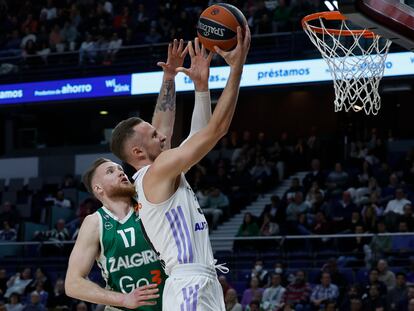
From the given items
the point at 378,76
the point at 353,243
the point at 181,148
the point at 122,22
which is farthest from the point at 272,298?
the point at 122,22

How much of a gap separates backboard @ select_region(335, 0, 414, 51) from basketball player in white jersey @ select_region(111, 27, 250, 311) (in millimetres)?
1494

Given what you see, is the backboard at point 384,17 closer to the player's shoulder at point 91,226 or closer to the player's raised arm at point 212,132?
the player's raised arm at point 212,132

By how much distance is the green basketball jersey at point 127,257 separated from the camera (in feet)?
17.4

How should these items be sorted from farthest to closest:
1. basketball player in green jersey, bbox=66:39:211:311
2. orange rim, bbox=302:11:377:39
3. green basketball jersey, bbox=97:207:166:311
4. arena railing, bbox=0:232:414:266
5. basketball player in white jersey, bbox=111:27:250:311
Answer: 1. arena railing, bbox=0:232:414:266
2. orange rim, bbox=302:11:377:39
3. green basketball jersey, bbox=97:207:166:311
4. basketball player in green jersey, bbox=66:39:211:311
5. basketball player in white jersey, bbox=111:27:250:311

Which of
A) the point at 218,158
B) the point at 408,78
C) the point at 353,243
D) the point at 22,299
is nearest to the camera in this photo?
the point at 353,243

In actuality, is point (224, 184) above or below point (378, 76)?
below

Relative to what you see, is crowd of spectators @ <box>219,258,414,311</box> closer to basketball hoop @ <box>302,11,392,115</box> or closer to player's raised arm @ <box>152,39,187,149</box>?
basketball hoop @ <box>302,11,392,115</box>

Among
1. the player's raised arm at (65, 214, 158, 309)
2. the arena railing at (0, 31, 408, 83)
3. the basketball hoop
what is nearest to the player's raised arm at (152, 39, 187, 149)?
the player's raised arm at (65, 214, 158, 309)

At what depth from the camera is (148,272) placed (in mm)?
5309

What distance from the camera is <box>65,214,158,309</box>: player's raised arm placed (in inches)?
195

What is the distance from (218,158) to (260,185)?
6.15 feet

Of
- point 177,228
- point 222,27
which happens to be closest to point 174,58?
point 222,27

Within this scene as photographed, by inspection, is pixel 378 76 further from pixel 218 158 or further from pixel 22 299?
pixel 218 158

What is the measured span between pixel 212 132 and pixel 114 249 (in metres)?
1.12
